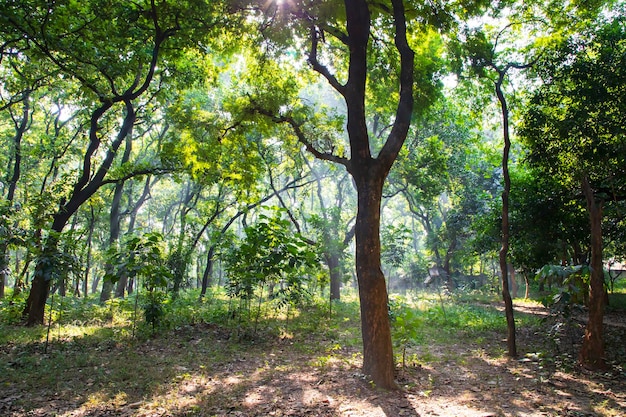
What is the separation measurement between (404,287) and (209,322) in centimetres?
2810

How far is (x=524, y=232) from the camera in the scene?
10.4 m

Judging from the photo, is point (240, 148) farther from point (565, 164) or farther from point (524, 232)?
point (524, 232)

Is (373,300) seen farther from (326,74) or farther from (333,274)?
(333,274)

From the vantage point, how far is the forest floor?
4.55 metres

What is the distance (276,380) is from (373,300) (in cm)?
195

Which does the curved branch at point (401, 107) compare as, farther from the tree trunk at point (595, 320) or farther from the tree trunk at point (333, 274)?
the tree trunk at point (333, 274)

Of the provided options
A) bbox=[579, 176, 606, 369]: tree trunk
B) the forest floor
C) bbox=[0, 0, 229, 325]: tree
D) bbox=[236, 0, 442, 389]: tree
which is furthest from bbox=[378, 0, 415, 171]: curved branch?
bbox=[579, 176, 606, 369]: tree trunk

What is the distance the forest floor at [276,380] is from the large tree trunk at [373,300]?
0.27 meters

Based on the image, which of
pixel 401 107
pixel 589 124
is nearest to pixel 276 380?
pixel 401 107

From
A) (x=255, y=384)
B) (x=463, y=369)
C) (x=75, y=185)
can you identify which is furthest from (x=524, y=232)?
(x=75, y=185)

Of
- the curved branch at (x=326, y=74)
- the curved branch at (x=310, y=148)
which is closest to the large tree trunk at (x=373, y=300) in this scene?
the curved branch at (x=310, y=148)

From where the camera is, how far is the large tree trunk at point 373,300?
16.5ft

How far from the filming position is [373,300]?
198 inches

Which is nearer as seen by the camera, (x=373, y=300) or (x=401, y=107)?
(x=373, y=300)
